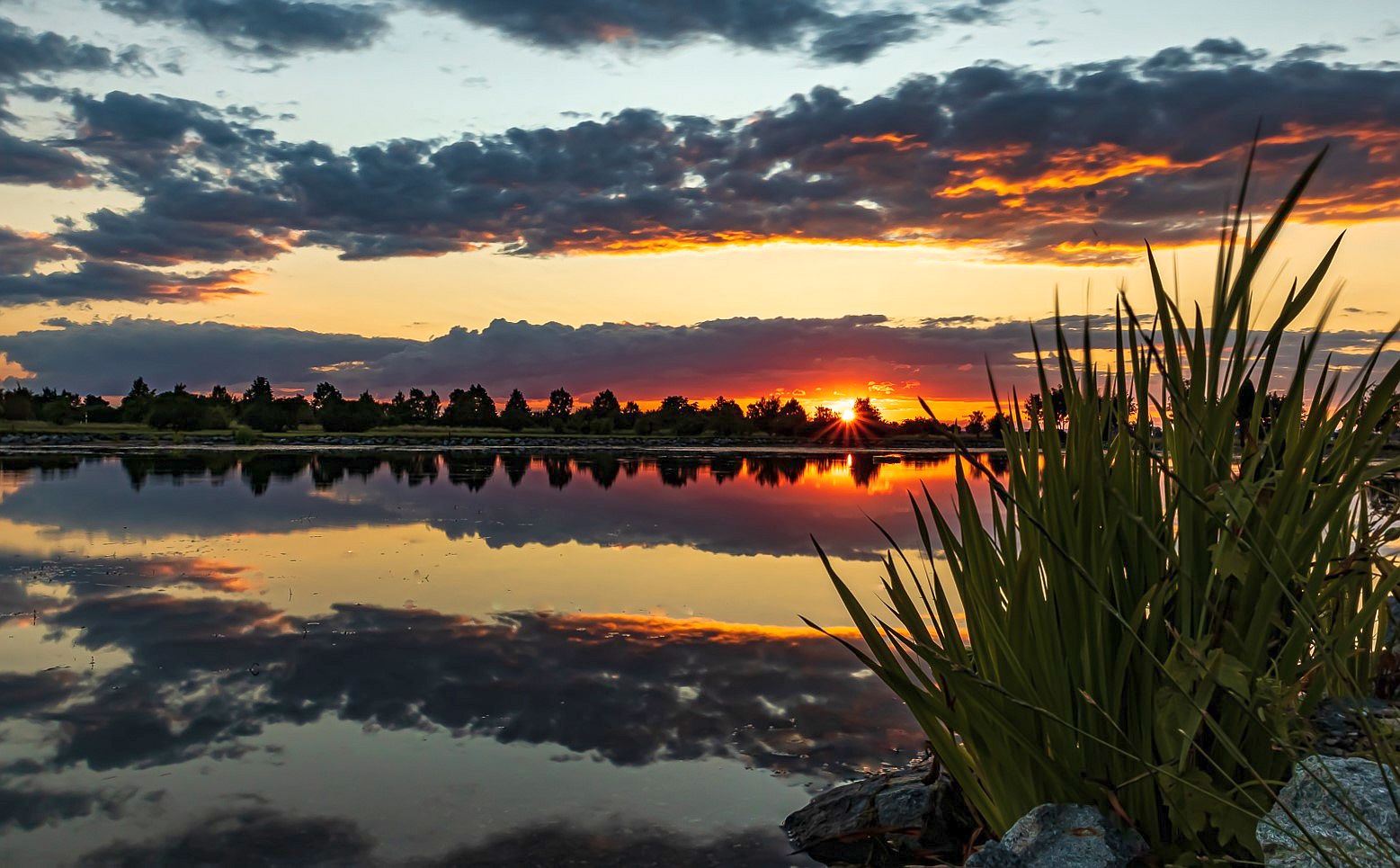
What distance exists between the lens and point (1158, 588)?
330cm

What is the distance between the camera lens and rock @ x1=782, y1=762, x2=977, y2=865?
17.1ft

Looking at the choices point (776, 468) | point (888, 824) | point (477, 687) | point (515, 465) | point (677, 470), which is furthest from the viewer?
point (515, 465)

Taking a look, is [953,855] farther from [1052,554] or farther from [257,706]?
[257,706]

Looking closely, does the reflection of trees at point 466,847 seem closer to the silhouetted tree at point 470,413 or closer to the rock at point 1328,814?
the rock at point 1328,814

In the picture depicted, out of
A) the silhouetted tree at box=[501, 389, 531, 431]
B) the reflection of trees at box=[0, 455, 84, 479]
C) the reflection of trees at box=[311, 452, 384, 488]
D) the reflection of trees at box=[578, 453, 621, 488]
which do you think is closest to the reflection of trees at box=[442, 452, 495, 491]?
the reflection of trees at box=[311, 452, 384, 488]

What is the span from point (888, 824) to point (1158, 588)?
2.77m

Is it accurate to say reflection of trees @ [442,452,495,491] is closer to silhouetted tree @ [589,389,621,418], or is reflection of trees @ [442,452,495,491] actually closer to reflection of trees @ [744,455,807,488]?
reflection of trees @ [744,455,807,488]

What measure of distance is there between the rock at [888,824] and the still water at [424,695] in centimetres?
23

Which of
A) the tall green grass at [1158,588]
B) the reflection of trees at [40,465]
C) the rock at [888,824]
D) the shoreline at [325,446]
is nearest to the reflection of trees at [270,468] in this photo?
the reflection of trees at [40,465]

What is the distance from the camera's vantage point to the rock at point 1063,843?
11.9 ft

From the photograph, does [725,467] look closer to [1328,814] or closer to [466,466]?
[466,466]

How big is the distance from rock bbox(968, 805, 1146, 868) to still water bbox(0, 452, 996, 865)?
191 cm

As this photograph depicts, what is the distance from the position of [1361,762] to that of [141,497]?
2855 centimetres

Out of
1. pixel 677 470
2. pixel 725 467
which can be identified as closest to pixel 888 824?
pixel 677 470
